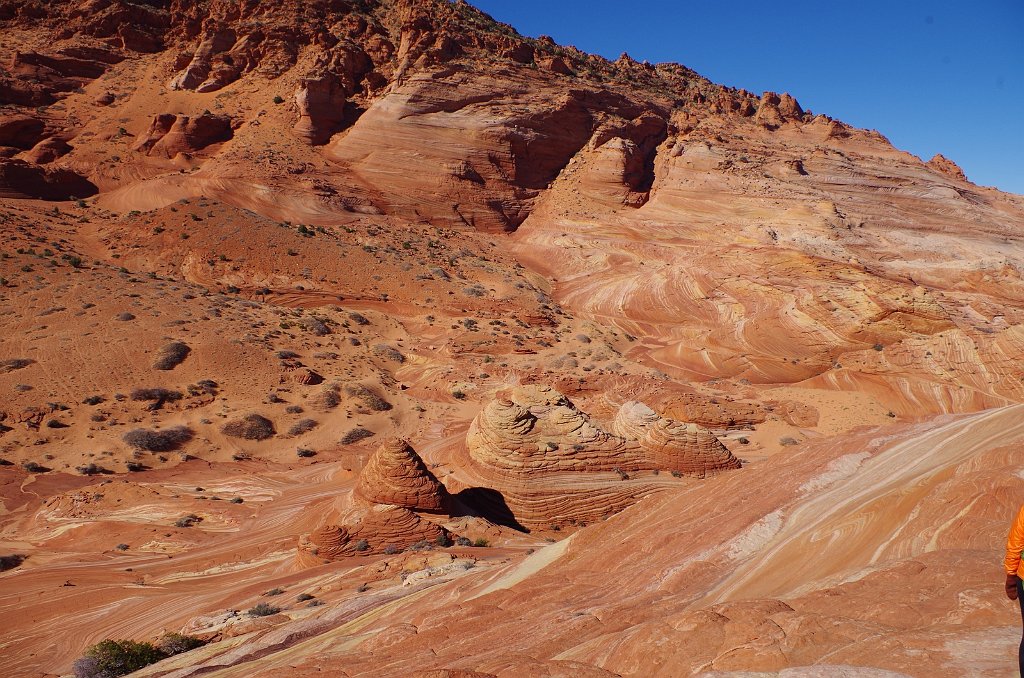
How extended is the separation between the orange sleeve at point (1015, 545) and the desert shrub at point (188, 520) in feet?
47.7

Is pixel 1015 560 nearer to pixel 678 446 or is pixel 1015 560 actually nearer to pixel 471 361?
pixel 678 446

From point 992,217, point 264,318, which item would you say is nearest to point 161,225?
point 264,318

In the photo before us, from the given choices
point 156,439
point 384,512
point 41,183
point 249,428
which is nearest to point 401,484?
point 384,512

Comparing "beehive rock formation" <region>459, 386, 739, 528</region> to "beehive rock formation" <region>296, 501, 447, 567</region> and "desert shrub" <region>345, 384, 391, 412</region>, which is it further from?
"desert shrub" <region>345, 384, 391, 412</region>

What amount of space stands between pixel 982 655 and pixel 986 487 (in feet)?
10.4

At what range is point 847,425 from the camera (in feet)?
60.2

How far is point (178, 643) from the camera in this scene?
766 cm

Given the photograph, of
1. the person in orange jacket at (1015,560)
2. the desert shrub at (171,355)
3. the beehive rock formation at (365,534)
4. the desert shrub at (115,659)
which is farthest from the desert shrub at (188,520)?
the person in orange jacket at (1015,560)

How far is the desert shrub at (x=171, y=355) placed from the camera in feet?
67.8

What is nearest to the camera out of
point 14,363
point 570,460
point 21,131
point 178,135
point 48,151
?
point 570,460

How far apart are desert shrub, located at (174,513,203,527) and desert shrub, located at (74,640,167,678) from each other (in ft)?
18.1

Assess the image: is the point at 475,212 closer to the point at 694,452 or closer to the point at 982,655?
the point at 694,452

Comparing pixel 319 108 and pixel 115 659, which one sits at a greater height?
pixel 319 108

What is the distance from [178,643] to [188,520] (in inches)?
244
